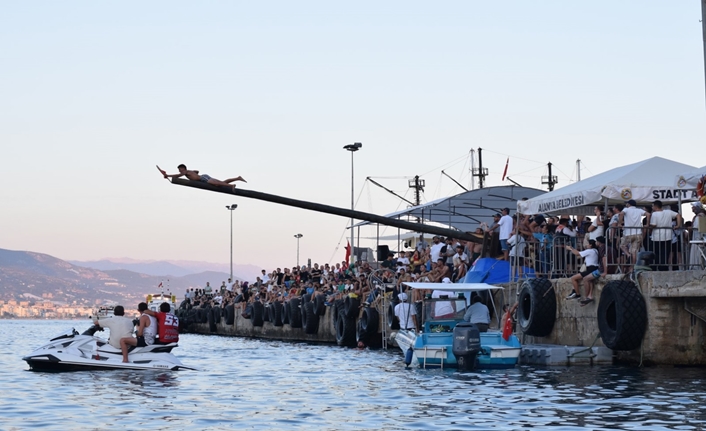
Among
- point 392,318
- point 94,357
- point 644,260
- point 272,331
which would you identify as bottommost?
point 94,357

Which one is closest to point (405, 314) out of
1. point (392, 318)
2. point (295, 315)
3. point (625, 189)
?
point (392, 318)

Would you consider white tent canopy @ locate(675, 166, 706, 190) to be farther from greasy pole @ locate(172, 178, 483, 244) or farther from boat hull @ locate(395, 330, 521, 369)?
greasy pole @ locate(172, 178, 483, 244)

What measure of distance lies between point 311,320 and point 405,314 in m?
14.7

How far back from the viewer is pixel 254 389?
19.7 meters

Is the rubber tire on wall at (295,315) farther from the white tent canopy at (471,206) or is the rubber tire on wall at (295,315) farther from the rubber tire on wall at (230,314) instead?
the rubber tire on wall at (230,314)

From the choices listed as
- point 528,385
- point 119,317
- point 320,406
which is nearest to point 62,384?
point 119,317

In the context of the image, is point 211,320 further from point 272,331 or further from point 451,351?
point 451,351

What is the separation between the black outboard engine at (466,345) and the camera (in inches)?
875

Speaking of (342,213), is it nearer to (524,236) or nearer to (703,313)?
(524,236)

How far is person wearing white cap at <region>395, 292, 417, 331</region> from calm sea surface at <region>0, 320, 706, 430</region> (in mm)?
3666

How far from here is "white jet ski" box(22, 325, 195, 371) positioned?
76.0ft

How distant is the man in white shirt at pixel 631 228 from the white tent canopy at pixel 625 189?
3.35ft

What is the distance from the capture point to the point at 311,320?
1743 inches

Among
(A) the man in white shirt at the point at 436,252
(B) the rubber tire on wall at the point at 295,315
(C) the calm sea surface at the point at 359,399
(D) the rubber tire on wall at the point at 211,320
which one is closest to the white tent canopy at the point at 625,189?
(C) the calm sea surface at the point at 359,399
